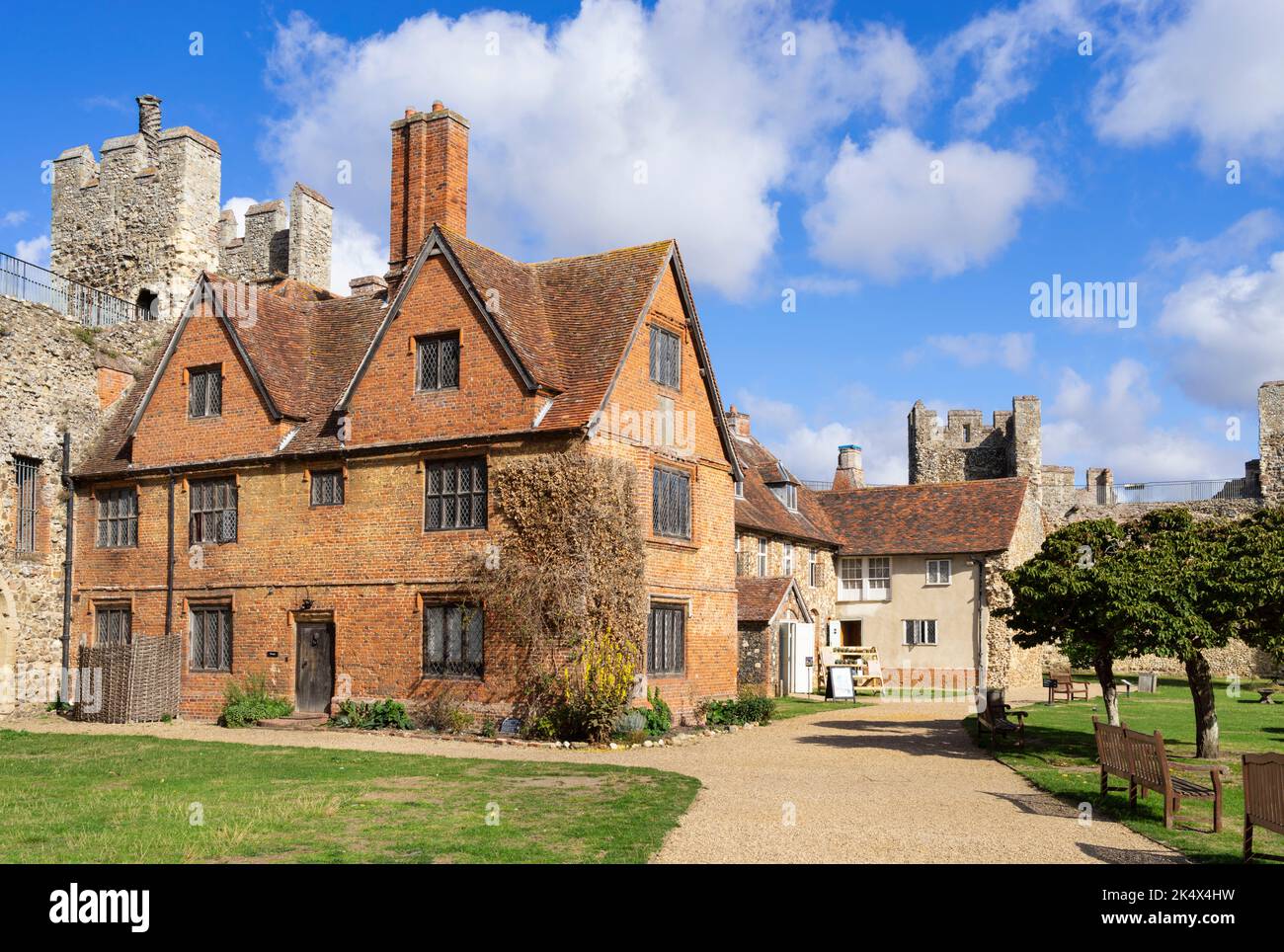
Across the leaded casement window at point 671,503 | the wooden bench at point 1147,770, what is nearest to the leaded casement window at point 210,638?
the leaded casement window at point 671,503

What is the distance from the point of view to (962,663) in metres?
41.5

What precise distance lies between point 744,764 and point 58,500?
20.2m

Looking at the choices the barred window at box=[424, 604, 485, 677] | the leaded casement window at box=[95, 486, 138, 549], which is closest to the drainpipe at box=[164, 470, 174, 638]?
the leaded casement window at box=[95, 486, 138, 549]

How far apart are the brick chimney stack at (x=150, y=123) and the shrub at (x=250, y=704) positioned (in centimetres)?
1815

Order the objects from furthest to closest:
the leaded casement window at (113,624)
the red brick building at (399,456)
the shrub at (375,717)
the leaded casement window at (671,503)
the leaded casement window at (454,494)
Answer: the leaded casement window at (113,624) → the leaded casement window at (671,503) → the red brick building at (399,456) → the leaded casement window at (454,494) → the shrub at (375,717)

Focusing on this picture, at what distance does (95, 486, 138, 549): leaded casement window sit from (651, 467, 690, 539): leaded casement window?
13.6 meters

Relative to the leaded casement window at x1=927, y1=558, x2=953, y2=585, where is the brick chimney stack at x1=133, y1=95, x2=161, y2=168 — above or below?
above

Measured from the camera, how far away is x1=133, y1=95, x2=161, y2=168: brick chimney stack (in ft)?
117

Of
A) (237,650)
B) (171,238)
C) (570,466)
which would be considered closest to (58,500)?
(237,650)

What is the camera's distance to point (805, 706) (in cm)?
3181

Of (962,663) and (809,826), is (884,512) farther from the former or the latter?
(809,826)

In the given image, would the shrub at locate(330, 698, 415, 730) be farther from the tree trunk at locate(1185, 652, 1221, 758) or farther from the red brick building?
the tree trunk at locate(1185, 652, 1221, 758)

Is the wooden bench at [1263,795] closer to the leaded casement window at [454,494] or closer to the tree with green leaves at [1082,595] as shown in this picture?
the tree with green leaves at [1082,595]

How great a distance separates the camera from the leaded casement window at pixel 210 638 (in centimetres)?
2714
